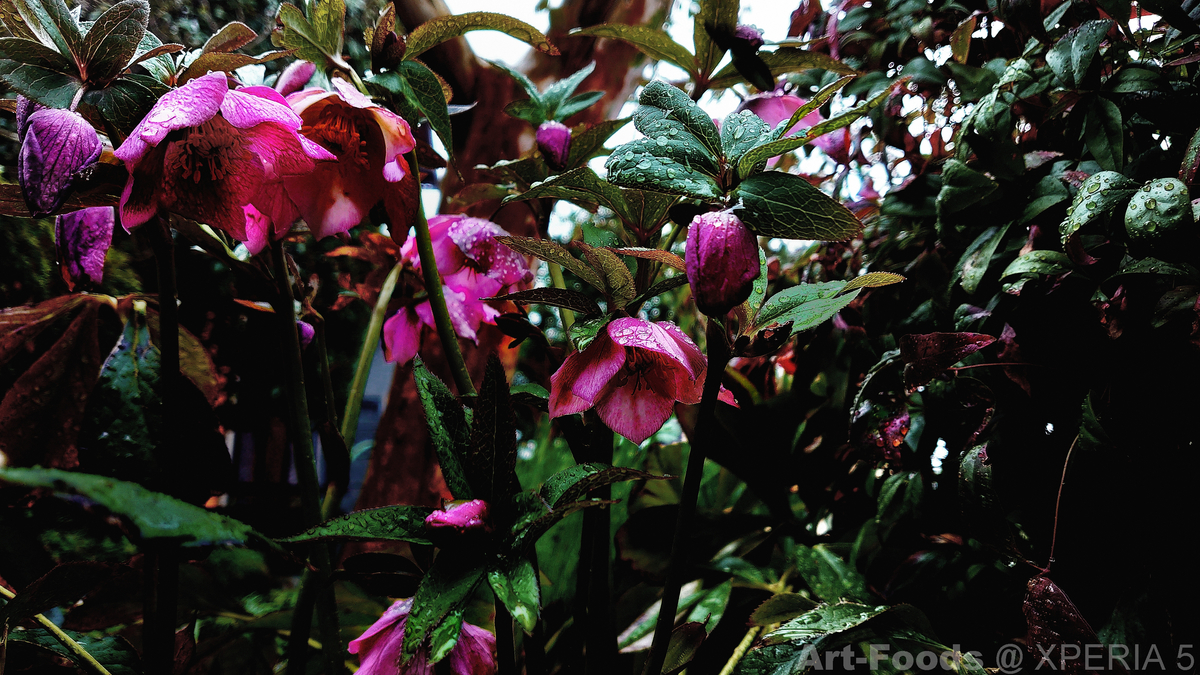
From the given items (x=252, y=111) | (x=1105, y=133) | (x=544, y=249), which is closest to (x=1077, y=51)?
(x=1105, y=133)

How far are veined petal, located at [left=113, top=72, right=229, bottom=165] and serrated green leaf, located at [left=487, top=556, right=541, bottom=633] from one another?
8.7 inches

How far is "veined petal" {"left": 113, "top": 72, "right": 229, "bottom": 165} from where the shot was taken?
0.79ft

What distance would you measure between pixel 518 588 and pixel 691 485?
9 centimetres

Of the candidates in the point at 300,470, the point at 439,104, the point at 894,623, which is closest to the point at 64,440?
the point at 300,470

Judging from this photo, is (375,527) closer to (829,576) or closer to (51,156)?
(51,156)

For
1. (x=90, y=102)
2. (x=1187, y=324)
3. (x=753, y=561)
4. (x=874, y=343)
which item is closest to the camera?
(x=90, y=102)

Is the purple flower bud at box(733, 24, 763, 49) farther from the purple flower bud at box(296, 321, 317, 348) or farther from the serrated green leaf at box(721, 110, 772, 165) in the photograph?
the purple flower bud at box(296, 321, 317, 348)

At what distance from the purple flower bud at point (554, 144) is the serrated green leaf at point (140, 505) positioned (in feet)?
0.93

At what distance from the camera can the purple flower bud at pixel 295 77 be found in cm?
38

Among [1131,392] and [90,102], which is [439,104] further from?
[1131,392]

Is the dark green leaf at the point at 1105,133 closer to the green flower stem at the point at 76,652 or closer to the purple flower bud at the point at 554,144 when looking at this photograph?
the purple flower bud at the point at 554,144

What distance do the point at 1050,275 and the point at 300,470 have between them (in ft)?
1.77

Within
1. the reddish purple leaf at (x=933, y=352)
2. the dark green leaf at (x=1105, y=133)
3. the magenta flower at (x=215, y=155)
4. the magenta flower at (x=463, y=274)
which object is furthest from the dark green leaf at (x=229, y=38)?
the dark green leaf at (x=1105, y=133)

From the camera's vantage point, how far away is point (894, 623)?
433mm
